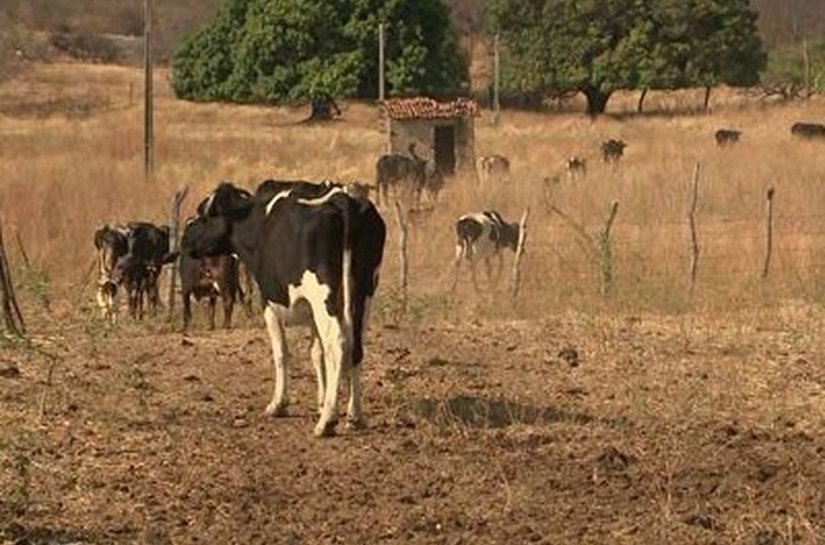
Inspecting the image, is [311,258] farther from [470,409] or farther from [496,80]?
[496,80]

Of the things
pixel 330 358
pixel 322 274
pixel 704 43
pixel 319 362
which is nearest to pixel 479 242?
pixel 319 362

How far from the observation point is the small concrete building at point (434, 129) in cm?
3738

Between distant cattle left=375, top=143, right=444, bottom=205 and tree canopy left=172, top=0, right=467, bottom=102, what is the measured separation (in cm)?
2507

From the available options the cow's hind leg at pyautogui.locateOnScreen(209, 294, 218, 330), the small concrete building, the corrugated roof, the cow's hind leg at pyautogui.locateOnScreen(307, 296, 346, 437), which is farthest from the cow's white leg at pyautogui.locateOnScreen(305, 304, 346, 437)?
the corrugated roof

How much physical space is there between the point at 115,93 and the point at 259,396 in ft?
193

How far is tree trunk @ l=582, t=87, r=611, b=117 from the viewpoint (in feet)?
203

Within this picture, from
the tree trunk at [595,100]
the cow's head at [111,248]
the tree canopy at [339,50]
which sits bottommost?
the cow's head at [111,248]

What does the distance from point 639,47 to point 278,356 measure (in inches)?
2016

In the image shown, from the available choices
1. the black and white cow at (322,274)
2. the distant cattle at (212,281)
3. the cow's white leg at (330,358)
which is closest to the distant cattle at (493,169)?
the distant cattle at (212,281)

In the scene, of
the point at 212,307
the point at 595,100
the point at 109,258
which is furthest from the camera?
the point at 595,100

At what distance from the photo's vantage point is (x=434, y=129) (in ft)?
124

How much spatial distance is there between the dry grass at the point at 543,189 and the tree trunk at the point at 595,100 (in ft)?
19.6

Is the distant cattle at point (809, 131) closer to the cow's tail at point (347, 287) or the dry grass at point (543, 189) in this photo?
the dry grass at point (543, 189)

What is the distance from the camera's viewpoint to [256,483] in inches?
344
